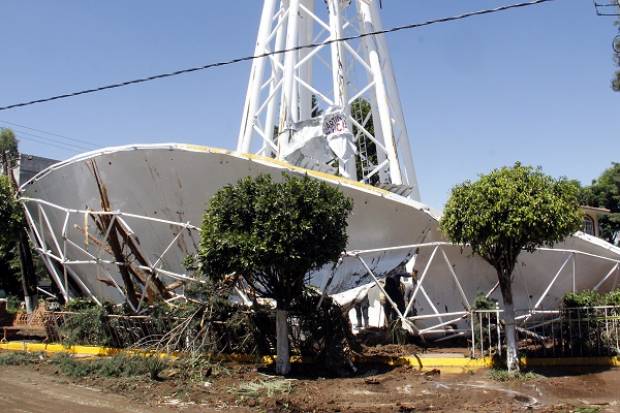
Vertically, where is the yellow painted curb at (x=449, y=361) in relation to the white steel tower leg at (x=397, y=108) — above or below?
below

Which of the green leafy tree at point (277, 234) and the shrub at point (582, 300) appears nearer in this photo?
the green leafy tree at point (277, 234)

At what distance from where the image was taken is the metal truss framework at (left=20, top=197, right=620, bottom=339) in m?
17.0

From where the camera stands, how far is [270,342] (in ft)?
53.0

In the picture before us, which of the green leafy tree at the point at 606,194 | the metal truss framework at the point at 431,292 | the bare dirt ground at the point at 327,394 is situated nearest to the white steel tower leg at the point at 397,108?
the metal truss framework at the point at 431,292

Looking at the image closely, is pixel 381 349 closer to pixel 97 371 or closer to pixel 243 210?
pixel 243 210

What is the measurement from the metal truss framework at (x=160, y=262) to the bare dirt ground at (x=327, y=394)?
3.30 m

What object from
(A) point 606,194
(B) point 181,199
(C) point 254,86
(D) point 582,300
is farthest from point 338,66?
(A) point 606,194

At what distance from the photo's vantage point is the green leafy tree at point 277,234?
528 inches

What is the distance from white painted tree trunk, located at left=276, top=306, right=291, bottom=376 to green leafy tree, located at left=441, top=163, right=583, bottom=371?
4298mm

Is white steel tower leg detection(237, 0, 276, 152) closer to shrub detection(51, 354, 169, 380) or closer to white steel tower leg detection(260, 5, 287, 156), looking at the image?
white steel tower leg detection(260, 5, 287, 156)

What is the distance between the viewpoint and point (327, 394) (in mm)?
12047

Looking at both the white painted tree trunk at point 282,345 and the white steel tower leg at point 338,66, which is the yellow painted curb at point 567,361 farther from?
the white steel tower leg at point 338,66

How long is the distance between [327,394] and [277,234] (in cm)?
351

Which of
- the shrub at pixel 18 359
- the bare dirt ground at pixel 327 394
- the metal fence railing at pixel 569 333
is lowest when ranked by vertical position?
the bare dirt ground at pixel 327 394
